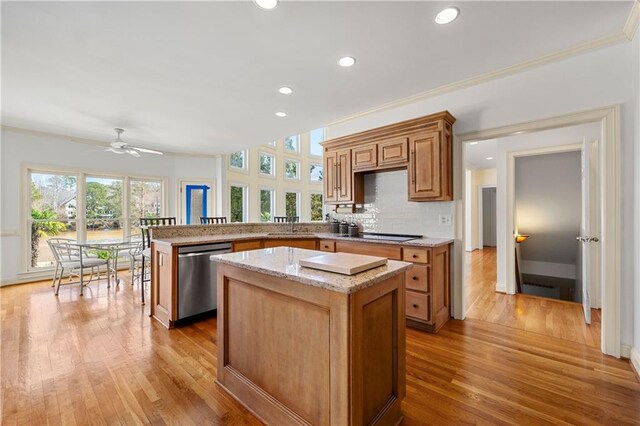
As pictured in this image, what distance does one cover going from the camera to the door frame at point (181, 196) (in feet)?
22.1

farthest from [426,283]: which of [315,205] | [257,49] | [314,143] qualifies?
[314,143]

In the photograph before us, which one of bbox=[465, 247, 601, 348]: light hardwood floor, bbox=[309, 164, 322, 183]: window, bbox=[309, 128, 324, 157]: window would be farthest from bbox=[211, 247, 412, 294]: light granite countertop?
bbox=[309, 128, 324, 157]: window

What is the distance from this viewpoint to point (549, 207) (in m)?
4.98

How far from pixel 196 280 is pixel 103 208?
4.21 meters

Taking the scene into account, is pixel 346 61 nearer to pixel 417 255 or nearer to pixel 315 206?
pixel 417 255

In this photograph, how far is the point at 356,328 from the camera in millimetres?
1209

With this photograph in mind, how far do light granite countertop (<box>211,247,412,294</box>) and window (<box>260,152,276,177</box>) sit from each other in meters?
6.96

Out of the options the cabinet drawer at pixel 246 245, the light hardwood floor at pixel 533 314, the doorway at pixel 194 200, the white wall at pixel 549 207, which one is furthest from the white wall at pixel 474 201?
the doorway at pixel 194 200

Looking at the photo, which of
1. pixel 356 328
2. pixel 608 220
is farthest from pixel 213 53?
pixel 608 220

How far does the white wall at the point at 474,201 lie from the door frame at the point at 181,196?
7.31m

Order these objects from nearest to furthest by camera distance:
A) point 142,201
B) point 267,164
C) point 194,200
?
point 142,201
point 194,200
point 267,164

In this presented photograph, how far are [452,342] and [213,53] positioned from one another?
11.4ft

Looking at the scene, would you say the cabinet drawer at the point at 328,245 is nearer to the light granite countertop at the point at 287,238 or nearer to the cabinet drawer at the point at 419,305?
the light granite countertop at the point at 287,238

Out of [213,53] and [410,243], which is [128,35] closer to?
[213,53]
